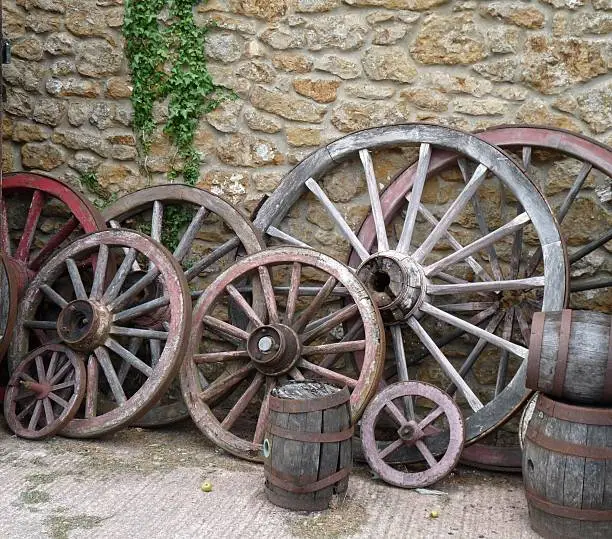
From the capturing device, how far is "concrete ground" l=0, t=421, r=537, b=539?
3.07m

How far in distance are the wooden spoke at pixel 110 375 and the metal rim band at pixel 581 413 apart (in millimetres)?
2014

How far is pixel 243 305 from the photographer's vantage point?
394cm

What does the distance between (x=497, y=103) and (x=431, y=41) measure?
46 cm

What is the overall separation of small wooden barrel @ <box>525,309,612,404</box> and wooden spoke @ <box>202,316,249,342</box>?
1.41 meters

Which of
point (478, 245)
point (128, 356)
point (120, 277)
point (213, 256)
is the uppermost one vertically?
point (478, 245)

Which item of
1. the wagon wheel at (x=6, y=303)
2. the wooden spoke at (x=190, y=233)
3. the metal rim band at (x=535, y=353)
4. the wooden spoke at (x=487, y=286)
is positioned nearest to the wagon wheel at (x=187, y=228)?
the wooden spoke at (x=190, y=233)

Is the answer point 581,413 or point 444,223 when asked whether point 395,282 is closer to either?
point 444,223

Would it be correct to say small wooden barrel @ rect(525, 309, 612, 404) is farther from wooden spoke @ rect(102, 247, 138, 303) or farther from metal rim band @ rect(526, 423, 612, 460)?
wooden spoke @ rect(102, 247, 138, 303)

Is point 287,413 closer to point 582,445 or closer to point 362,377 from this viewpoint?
point 362,377

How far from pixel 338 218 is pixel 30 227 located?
1.74 meters

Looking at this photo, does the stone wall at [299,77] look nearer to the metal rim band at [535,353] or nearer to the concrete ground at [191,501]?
the metal rim band at [535,353]

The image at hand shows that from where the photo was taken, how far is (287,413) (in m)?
3.21

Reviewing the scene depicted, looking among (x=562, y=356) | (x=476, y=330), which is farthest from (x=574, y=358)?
(x=476, y=330)

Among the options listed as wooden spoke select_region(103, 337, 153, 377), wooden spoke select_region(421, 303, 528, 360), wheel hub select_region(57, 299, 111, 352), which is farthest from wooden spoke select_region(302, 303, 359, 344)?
wheel hub select_region(57, 299, 111, 352)
